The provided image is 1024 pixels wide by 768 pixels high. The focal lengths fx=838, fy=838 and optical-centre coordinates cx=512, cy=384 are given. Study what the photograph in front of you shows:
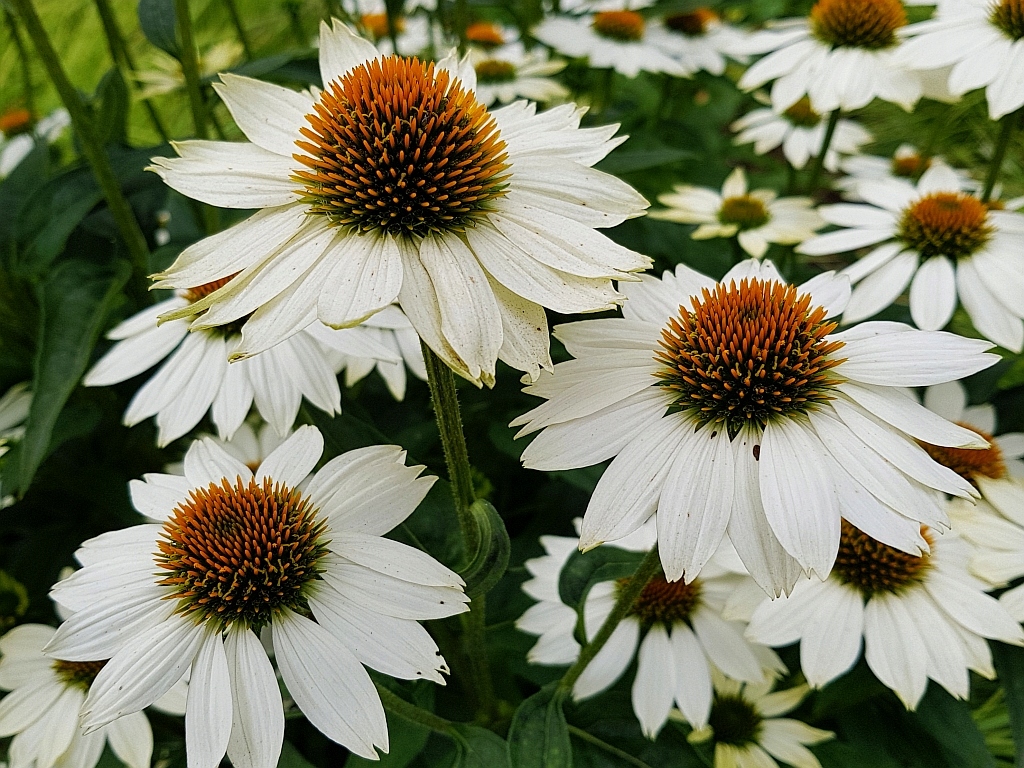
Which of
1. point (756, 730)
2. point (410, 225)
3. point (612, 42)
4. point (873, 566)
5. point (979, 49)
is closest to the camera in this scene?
point (410, 225)

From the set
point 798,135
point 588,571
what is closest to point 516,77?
point 798,135

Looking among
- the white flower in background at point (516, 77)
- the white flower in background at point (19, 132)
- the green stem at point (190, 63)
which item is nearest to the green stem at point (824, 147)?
the white flower in background at point (516, 77)

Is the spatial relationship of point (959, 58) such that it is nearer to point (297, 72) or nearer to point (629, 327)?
point (629, 327)

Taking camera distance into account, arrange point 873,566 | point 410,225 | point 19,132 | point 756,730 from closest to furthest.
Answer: point 410,225
point 873,566
point 756,730
point 19,132

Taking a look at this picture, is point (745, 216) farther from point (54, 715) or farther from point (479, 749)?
point (54, 715)

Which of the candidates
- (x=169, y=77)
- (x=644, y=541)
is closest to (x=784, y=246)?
(x=644, y=541)

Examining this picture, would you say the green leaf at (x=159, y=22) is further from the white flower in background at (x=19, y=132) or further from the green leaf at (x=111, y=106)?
the white flower in background at (x=19, y=132)
